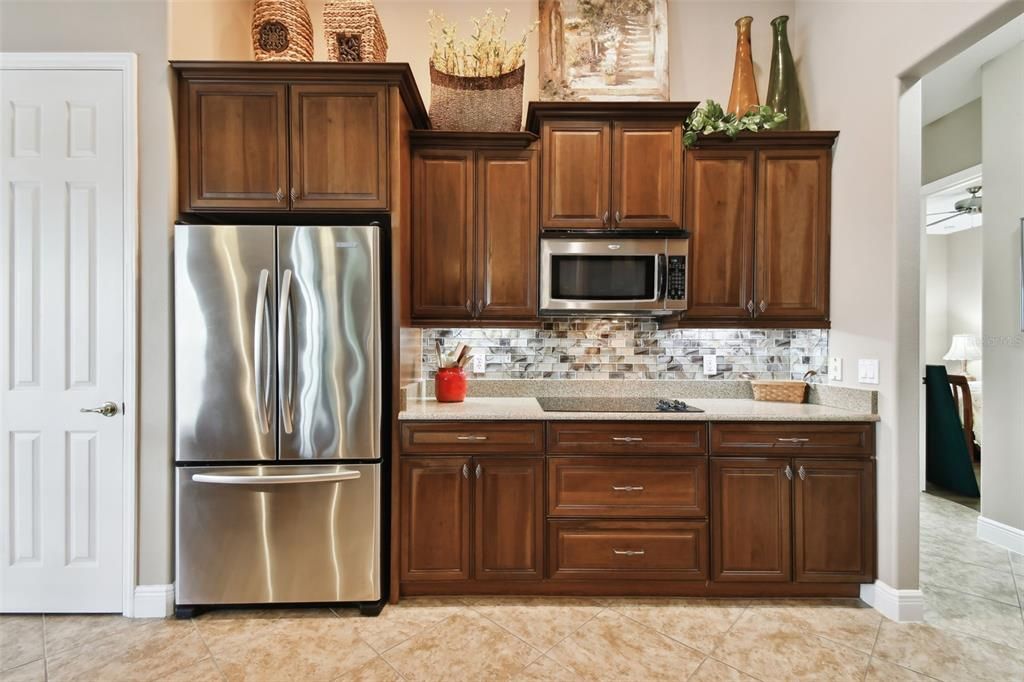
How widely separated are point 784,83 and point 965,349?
4.08 metres

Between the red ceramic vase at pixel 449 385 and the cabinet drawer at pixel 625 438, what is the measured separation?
0.63m

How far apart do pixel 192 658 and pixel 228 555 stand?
40cm

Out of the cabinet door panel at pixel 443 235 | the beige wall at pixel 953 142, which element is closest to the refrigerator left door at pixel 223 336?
the cabinet door panel at pixel 443 235

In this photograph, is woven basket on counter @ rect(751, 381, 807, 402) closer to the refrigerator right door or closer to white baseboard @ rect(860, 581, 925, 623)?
white baseboard @ rect(860, 581, 925, 623)

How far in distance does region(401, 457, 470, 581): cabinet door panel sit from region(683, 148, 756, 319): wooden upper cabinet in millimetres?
1603

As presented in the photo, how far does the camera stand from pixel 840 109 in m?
2.65

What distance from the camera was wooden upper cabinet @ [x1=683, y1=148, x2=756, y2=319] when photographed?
2736mm

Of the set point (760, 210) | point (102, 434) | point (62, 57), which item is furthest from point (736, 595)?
point (62, 57)

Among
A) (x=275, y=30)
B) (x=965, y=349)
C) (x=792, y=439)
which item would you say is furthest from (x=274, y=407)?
(x=965, y=349)

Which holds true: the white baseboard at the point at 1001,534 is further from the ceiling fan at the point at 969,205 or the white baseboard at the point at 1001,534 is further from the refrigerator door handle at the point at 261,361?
the refrigerator door handle at the point at 261,361

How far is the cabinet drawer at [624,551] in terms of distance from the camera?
2.36m

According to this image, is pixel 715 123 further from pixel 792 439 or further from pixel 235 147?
pixel 235 147

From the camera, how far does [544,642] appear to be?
6.77 feet

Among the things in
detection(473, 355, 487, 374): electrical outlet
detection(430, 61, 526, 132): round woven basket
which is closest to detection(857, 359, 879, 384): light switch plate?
detection(473, 355, 487, 374): electrical outlet
